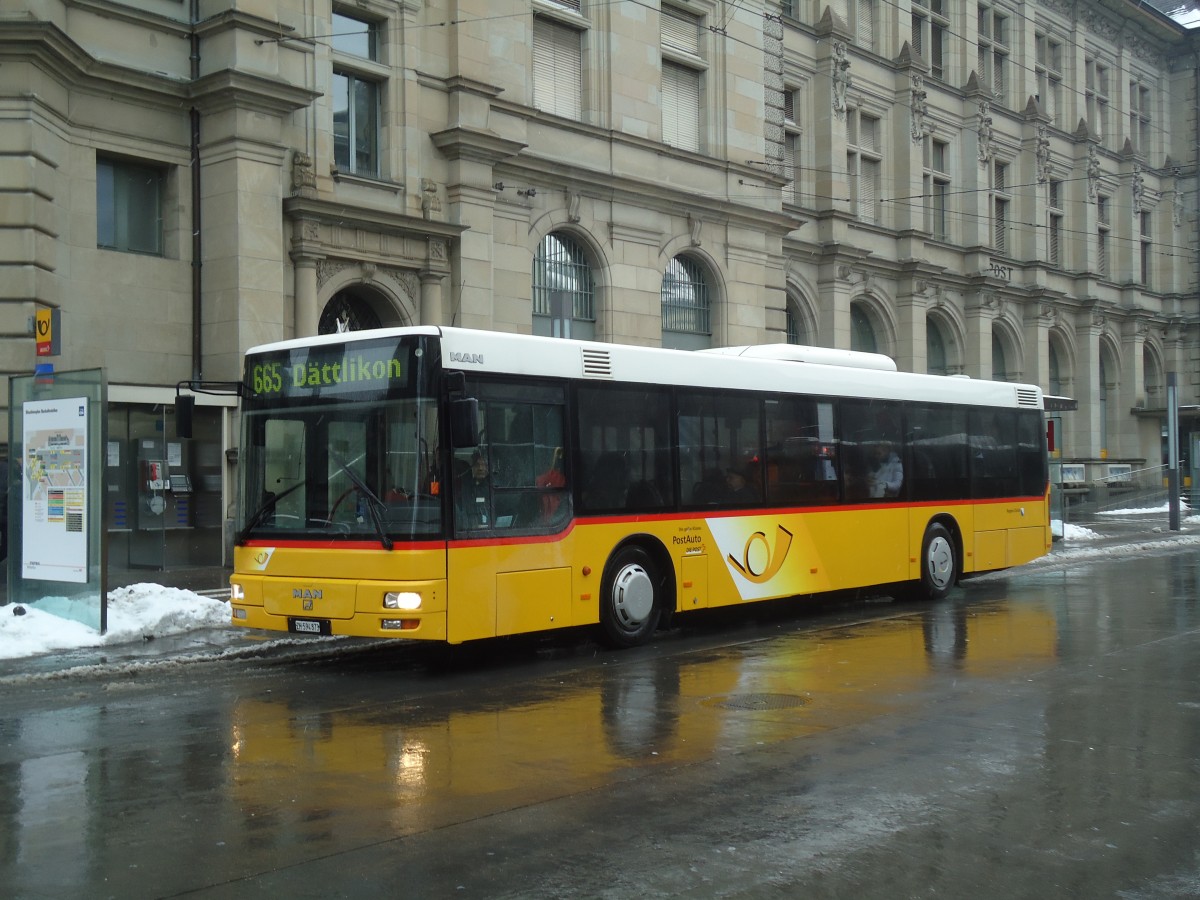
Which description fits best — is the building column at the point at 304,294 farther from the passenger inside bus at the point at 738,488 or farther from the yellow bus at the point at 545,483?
the passenger inside bus at the point at 738,488

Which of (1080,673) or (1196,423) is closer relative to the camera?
(1080,673)

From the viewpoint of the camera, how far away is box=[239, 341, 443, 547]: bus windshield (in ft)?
35.1

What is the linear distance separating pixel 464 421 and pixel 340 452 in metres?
1.32

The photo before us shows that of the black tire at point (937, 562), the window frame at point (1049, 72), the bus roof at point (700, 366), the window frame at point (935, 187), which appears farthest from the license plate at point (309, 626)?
the window frame at point (1049, 72)

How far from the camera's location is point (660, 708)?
938 cm

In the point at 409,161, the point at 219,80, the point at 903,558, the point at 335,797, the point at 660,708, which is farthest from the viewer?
the point at 409,161

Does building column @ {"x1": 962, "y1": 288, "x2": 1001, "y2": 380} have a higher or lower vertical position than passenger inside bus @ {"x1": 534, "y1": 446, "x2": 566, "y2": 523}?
higher

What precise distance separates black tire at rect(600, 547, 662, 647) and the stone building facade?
349 cm

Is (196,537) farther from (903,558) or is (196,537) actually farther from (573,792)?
(573,792)

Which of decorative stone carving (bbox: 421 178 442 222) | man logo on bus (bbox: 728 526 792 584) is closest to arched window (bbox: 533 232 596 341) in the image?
decorative stone carving (bbox: 421 178 442 222)

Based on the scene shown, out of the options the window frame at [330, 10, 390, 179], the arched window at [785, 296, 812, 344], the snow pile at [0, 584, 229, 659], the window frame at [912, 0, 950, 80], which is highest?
the window frame at [912, 0, 950, 80]

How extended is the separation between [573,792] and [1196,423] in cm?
5257

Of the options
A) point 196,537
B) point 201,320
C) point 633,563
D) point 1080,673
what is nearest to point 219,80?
point 201,320

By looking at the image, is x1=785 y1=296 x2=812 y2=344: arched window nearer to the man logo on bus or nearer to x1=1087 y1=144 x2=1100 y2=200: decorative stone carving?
x1=1087 y1=144 x2=1100 y2=200: decorative stone carving
